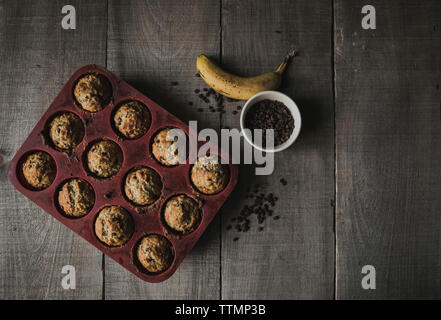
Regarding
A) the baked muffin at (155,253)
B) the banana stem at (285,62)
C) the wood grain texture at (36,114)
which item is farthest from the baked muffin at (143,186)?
the banana stem at (285,62)

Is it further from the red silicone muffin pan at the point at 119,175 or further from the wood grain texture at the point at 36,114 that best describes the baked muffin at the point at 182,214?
the wood grain texture at the point at 36,114

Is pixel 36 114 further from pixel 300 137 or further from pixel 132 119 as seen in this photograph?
pixel 300 137

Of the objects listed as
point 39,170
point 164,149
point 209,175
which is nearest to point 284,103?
point 209,175

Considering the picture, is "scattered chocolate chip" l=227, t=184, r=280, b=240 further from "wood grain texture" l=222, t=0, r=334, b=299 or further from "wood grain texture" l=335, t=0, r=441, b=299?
"wood grain texture" l=335, t=0, r=441, b=299

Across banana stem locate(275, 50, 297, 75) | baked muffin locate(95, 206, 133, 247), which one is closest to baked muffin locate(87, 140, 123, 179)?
baked muffin locate(95, 206, 133, 247)

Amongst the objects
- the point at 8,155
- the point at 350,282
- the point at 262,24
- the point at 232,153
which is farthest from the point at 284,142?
the point at 8,155

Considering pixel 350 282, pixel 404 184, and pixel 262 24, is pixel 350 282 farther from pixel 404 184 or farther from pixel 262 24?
pixel 262 24
